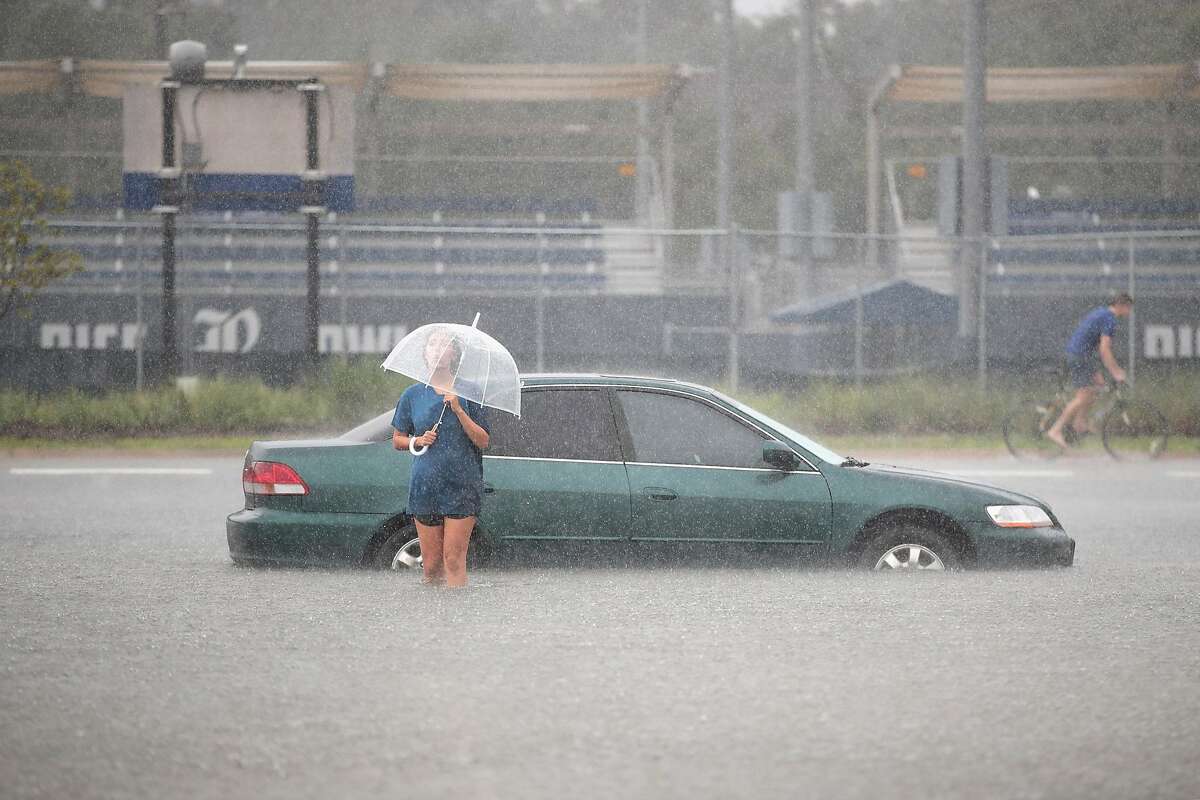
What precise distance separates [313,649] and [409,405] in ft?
6.02

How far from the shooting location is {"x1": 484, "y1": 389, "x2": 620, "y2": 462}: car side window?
1020 cm

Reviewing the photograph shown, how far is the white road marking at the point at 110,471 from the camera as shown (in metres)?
17.5

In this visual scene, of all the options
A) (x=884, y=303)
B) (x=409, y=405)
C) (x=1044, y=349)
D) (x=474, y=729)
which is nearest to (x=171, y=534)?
(x=409, y=405)

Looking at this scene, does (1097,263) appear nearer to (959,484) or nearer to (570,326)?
(570,326)

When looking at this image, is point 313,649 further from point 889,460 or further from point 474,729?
point 889,460

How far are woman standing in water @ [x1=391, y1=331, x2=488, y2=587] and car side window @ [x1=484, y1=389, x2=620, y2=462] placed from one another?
31.7 inches

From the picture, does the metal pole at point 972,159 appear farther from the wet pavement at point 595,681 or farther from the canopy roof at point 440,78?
the wet pavement at point 595,681

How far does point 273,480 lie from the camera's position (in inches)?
394

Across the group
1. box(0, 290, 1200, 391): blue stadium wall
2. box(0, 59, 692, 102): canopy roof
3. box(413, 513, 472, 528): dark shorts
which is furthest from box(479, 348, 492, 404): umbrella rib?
box(0, 59, 692, 102): canopy roof

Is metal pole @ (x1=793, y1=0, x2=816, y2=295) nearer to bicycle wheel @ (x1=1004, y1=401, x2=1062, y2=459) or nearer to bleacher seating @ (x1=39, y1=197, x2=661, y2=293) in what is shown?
bleacher seating @ (x1=39, y1=197, x2=661, y2=293)

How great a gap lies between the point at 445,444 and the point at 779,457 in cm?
199

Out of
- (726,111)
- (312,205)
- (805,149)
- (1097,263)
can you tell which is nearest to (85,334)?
(312,205)

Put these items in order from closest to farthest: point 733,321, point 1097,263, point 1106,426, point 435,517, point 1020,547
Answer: point 435,517, point 1020,547, point 1106,426, point 733,321, point 1097,263

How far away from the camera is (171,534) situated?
12.6 meters
